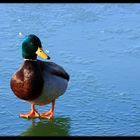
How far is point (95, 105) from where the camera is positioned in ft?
11.5

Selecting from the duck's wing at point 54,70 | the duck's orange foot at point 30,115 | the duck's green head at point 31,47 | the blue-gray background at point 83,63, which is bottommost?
the duck's orange foot at point 30,115

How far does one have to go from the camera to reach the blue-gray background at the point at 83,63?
3.20 meters

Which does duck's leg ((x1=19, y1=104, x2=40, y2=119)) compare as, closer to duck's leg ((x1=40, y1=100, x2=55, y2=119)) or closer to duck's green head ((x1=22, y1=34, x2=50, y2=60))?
duck's leg ((x1=40, y1=100, x2=55, y2=119))

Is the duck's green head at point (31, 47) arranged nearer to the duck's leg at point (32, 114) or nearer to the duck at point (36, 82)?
the duck at point (36, 82)

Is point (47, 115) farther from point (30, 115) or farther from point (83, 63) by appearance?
point (83, 63)

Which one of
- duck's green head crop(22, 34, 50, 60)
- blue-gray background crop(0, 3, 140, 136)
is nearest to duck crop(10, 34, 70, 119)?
duck's green head crop(22, 34, 50, 60)

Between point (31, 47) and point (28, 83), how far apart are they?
31 centimetres

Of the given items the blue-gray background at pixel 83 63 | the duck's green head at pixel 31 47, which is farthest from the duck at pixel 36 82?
the blue-gray background at pixel 83 63

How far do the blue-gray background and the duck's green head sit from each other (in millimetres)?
367

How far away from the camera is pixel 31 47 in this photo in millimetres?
3531

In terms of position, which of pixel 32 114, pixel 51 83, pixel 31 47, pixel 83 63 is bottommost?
pixel 32 114

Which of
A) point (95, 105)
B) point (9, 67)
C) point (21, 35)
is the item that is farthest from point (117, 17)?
point (95, 105)

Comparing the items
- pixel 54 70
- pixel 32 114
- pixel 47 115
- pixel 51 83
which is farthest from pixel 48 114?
pixel 54 70

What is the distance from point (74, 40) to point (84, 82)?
1.28 m
